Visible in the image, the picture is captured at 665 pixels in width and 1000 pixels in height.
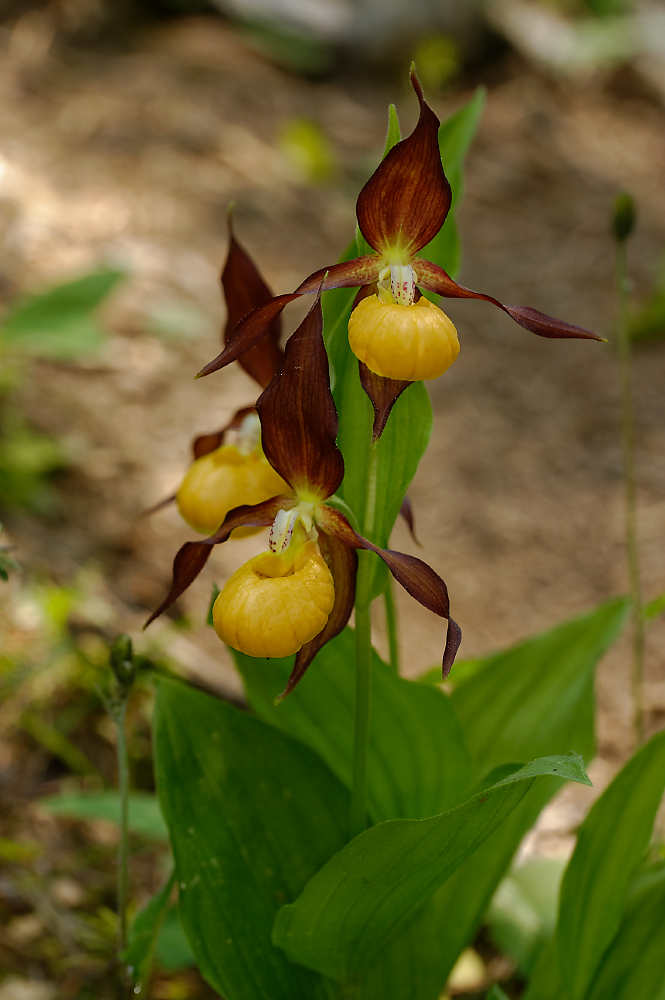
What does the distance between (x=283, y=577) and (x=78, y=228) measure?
3.03 metres

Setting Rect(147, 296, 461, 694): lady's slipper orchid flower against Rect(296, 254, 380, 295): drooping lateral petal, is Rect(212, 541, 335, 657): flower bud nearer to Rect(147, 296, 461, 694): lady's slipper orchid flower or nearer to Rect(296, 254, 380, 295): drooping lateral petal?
Rect(147, 296, 461, 694): lady's slipper orchid flower

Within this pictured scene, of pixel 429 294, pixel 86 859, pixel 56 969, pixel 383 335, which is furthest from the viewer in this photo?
pixel 86 859

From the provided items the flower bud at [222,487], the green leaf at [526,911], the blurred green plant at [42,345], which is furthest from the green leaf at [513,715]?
the blurred green plant at [42,345]

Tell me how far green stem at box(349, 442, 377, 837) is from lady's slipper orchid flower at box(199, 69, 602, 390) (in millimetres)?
161

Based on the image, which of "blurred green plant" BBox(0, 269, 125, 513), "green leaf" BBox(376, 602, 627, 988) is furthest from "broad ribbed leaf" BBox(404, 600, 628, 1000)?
"blurred green plant" BBox(0, 269, 125, 513)

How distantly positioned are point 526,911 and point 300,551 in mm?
908

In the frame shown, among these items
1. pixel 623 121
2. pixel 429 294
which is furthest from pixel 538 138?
pixel 429 294

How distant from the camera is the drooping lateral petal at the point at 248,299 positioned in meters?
1.21

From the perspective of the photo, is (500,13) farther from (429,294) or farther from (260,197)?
(429,294)

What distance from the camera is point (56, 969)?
1.57 m

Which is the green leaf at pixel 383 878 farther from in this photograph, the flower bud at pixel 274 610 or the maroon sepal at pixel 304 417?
the maroon sepal at pixel 304 417

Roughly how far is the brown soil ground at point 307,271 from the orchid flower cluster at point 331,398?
2.60 feet

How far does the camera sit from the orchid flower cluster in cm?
96

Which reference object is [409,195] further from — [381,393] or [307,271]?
[307,271]
